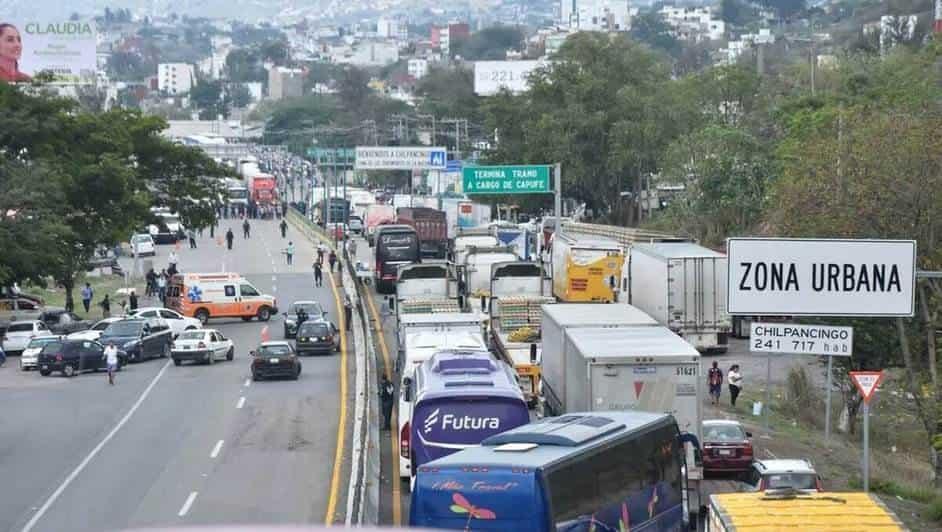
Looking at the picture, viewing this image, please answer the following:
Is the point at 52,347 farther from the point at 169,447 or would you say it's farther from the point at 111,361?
the point at 169,447

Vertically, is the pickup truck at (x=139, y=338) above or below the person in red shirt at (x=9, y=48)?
below

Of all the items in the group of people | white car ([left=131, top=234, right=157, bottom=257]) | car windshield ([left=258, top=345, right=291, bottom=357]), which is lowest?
the group of people

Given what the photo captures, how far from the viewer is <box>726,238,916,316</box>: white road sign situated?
965 inches

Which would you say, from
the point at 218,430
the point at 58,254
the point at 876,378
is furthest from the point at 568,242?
the point at 876,378

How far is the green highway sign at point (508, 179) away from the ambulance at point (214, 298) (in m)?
8.98

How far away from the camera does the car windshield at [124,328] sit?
172ft

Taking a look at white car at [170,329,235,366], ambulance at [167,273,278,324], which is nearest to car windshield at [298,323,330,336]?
white car at [170,329,235,366]

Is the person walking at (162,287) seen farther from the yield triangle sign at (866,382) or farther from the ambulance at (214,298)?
the yield triangle sign at (866,382)

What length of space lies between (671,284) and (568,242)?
10401 mm

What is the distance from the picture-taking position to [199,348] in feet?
166

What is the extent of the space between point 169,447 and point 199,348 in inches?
611

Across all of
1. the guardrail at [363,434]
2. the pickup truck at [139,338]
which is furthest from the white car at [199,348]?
the guardrail at [363,434]

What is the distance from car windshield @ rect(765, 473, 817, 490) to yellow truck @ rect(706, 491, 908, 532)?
616 cm

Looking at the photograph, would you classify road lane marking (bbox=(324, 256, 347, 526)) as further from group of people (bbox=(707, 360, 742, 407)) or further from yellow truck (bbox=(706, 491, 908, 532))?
group of people (bbox=(707, 360, 742, 407))
